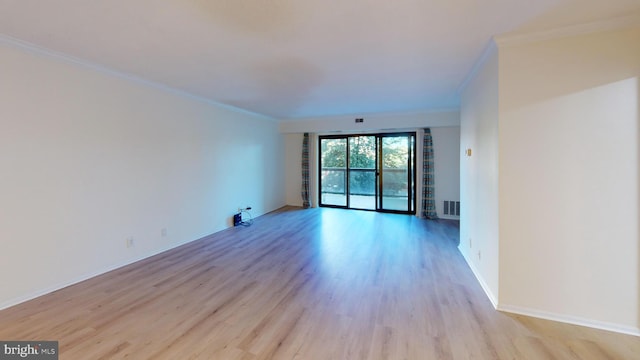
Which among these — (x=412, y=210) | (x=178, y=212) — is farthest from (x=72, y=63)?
(x=412, y=210)

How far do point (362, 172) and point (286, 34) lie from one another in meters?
4.95

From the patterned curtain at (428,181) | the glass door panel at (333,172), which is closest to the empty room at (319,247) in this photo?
the patterned curtain at (428,181)

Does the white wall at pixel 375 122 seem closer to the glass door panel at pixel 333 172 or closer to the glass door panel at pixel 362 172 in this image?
the glass door panel at pixel 362 172

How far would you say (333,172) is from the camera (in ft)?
23.7

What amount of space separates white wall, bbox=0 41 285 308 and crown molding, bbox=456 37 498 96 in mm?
4063

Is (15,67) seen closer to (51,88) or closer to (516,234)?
(51,88)

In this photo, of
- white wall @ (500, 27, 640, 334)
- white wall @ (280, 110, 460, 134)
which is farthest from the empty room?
white wall @ (280, 110, 460, 134)

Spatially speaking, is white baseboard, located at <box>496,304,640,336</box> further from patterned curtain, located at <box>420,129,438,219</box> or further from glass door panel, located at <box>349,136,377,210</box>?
glass door panel, located at <box>349,136,377,210</box>

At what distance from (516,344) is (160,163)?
444 centimetres

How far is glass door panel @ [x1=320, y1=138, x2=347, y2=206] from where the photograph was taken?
23.3 feet

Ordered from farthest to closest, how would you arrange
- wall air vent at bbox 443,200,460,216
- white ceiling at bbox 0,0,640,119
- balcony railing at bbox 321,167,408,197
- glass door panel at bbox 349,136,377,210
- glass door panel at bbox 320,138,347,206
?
glass door panel at bbox 320,138,347,206 < glass door panel at bbox 349,136,377,210 < balcony railing at bbox 321,167,408,197 < wall air vent at bbox 443,200,460,216 < white ceiling at bbox 0,0,640,119

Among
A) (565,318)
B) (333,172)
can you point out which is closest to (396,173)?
(333,172)

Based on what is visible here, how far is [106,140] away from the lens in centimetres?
316

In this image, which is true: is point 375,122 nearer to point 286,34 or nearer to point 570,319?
point 286,34
